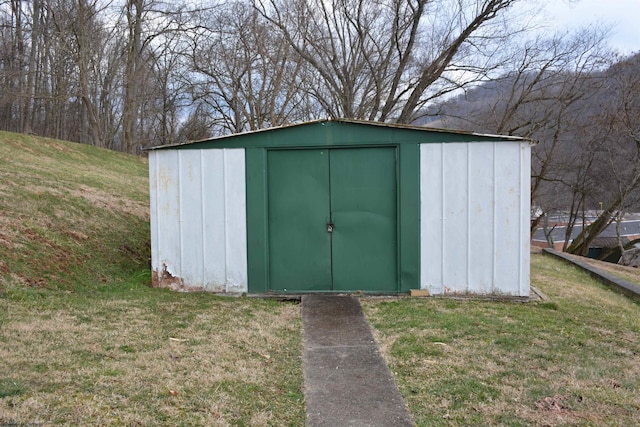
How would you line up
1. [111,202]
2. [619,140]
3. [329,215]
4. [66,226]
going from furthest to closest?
1. [619,140]
2. [111,202]
3. [66,226]
4. [329,215]

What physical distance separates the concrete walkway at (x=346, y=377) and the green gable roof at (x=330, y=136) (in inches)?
100

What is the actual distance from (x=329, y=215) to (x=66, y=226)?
4.86m

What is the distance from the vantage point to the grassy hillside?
734cm

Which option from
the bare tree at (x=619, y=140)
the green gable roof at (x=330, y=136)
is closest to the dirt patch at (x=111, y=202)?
the green gable roof at (x=330, y=136)

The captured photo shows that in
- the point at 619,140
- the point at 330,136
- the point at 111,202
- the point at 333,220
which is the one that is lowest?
the point at 333,220

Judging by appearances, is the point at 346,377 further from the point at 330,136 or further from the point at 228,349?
the point at 330,136

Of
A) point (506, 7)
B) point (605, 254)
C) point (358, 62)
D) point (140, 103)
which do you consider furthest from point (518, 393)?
point (140, 103)

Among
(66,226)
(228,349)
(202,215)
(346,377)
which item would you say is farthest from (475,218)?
(66,226)

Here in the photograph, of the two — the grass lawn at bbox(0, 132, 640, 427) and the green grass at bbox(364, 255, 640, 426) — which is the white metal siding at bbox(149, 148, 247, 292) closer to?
the grass lawn at bbox(0, 132, 640, 427)

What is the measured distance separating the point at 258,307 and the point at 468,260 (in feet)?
9.98

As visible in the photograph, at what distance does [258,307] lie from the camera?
6.89m

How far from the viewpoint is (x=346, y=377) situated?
4238 millimetres

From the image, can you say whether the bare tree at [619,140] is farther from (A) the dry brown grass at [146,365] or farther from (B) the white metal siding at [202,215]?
(A) the dry brown grass at [146,365]

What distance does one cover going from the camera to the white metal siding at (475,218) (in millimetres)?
7203
